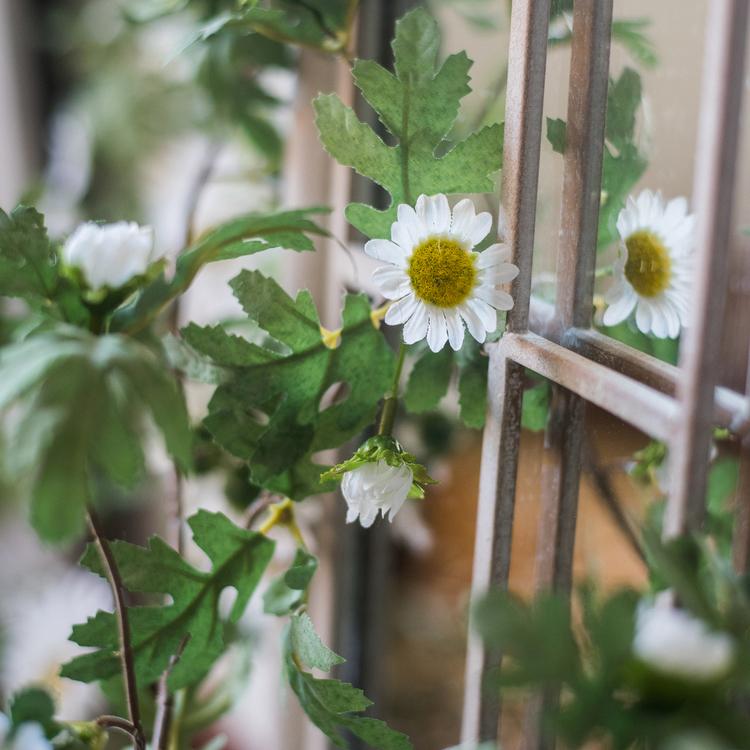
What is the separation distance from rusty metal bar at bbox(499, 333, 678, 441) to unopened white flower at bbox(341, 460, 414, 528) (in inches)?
4.2

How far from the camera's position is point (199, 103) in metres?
1.16

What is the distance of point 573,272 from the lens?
59 cm

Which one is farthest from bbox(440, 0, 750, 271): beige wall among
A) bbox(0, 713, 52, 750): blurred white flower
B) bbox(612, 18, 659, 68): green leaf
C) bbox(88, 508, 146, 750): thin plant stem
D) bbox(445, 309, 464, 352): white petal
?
bbox(0, 713, 52, 750): blurred white flower

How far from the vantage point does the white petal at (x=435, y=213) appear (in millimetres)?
561

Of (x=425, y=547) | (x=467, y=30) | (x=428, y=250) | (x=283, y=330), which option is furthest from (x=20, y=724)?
(x=467, y=30)

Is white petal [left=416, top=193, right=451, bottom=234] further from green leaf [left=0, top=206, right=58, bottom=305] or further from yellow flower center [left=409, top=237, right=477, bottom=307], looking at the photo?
green leaf [left=0, top=206, right=58, bottom=305]

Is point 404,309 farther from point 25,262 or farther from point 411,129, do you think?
point 25,262

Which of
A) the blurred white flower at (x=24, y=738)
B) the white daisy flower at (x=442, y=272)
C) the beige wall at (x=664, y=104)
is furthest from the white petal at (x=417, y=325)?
the blurred white flower at (x=24, y=738)

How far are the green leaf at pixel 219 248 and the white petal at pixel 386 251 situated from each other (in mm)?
65

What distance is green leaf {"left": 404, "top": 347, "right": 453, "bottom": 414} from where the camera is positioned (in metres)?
0.66

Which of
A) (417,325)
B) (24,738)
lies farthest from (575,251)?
(24,738)

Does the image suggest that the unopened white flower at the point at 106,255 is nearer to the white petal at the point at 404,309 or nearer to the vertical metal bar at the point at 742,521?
the white petal at the point at 404,309

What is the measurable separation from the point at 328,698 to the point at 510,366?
25 cm

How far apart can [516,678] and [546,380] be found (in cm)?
25
